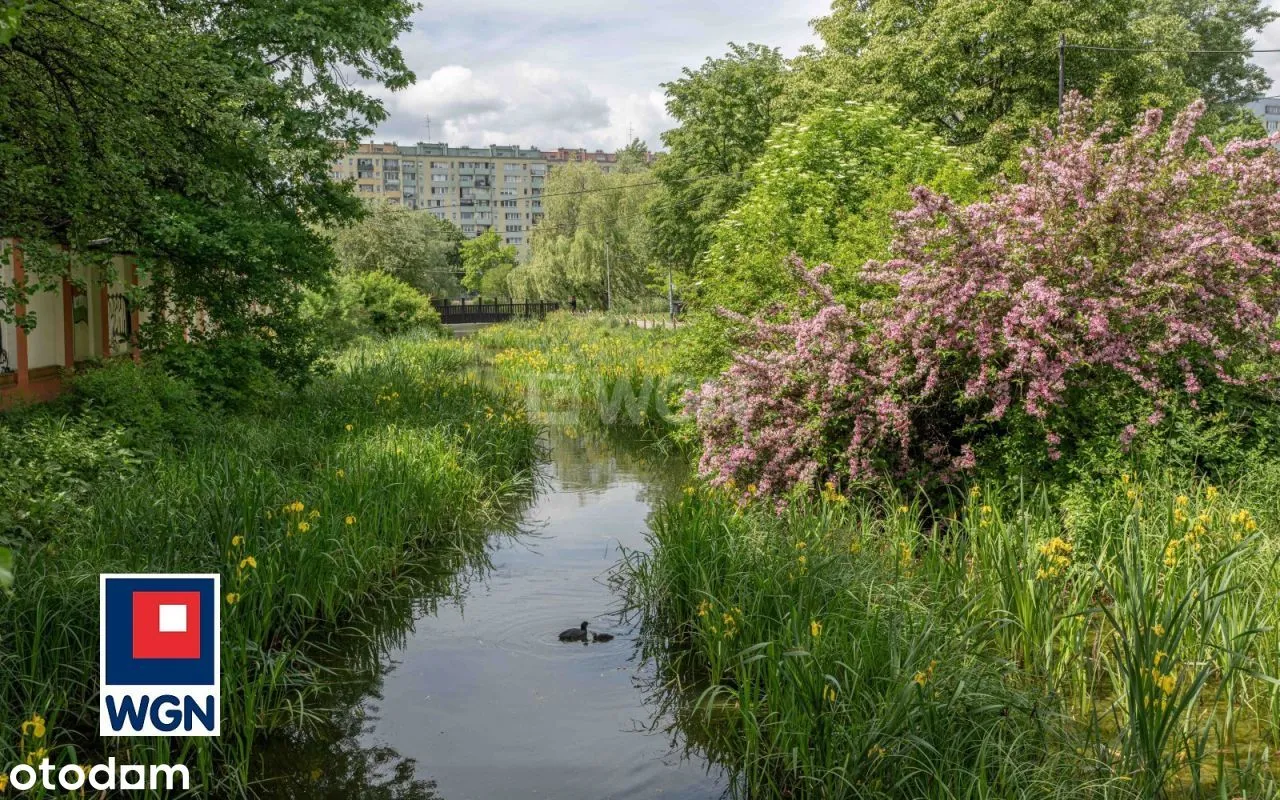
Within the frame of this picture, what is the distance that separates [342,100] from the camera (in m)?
16.9

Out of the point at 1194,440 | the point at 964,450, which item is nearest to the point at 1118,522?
the point at 1194,440

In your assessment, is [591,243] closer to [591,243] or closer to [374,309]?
[591,243]

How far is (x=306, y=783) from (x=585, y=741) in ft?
4.98

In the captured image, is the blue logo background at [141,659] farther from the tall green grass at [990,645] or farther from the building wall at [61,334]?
the building wall at [61,334]

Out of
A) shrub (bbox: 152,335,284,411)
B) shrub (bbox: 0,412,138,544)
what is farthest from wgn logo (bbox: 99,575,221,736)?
shrub (bbox: 152,335,284,411)

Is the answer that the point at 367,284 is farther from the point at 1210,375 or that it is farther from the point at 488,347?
the point at 1210,375

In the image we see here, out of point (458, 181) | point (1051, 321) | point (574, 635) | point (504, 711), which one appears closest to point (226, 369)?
point (574, 635)

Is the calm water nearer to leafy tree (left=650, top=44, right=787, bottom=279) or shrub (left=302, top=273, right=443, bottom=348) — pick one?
shrub (left=302, top=273, right=443, bottom=348)

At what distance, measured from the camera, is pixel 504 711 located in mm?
6535

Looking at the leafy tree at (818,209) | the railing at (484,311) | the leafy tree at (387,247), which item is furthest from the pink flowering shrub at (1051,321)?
the railing at (484,311)

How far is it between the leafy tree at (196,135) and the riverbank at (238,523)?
70.1 inches

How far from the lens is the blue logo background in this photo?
17.8 ft

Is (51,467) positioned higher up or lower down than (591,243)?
lower down

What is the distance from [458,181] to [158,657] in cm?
15513
